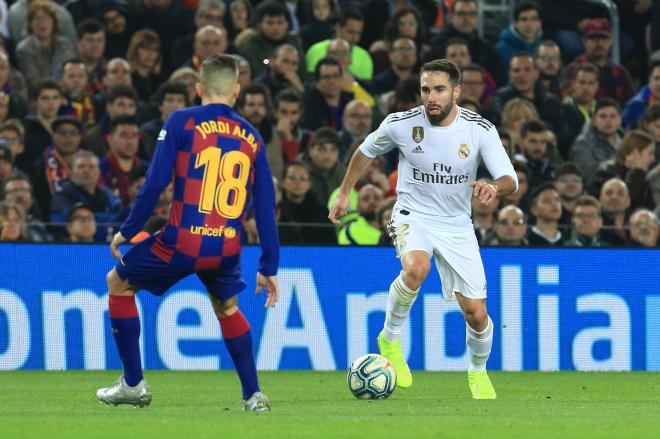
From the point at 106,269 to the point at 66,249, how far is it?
0.45 meters

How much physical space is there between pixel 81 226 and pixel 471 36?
660cm

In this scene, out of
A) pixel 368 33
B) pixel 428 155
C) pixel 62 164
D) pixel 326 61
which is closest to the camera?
pixel 428 155

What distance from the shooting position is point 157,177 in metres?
9.37

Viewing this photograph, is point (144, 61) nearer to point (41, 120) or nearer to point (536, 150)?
point (41, 120)

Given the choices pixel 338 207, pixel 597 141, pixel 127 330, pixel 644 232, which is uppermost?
pixel 338 207

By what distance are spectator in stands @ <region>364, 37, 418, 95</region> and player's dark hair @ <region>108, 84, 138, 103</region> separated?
10.9 ft

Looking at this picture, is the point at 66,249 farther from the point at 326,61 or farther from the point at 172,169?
the point at 172,169

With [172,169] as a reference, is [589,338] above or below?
below

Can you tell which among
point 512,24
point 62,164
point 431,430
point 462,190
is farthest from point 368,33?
point 431,430

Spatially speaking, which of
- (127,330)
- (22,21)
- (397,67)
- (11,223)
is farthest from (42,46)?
(127,330)

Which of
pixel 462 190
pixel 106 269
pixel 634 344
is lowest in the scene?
pixel 634 344

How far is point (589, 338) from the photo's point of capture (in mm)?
15844

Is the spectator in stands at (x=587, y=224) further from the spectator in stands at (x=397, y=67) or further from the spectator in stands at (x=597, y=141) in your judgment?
the spectator in stands at (x=397, y=67)

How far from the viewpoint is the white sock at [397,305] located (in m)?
11.7
